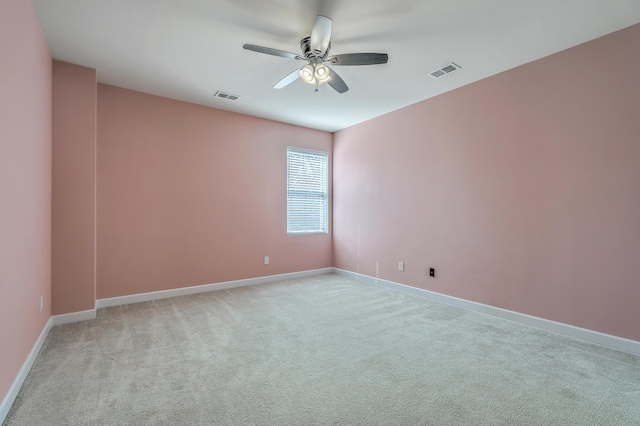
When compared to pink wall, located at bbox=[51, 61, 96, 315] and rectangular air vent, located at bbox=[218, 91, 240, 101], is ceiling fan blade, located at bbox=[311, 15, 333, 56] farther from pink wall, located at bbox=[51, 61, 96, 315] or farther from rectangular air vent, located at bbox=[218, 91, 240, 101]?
pink wall, located at bbox=[51, 61, 96, 315]

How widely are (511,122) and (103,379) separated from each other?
4.35m

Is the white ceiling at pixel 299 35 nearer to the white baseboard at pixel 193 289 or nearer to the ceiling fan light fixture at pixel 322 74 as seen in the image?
the ceiling fan light fixture at pixel 322 74

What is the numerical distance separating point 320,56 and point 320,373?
2514 mm

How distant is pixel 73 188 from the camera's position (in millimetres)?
3168

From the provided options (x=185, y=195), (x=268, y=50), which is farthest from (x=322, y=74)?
(x=185, y=195)

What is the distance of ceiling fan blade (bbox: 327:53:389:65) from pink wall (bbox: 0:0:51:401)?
213 centimetres

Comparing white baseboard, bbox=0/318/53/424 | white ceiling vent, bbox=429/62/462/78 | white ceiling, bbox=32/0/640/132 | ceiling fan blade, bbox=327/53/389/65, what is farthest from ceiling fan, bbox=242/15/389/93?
white baseboard, bbox=0/318/53/424

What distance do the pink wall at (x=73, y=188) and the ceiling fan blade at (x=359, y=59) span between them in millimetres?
2761

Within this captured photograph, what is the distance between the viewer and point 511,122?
10.6ft

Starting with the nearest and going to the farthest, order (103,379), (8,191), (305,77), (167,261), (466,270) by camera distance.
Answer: (8,191) < (103,379) < (305,77) < (466,270) < (167,261)

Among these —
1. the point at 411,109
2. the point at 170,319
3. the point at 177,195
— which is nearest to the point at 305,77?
the point at 411,109

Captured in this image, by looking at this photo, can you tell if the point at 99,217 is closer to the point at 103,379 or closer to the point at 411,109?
the point at 103,379

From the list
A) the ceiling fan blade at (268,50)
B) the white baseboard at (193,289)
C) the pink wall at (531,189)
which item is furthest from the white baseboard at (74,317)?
the pink wall at (531,189)

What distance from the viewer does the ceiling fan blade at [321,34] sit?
2.11 metres
